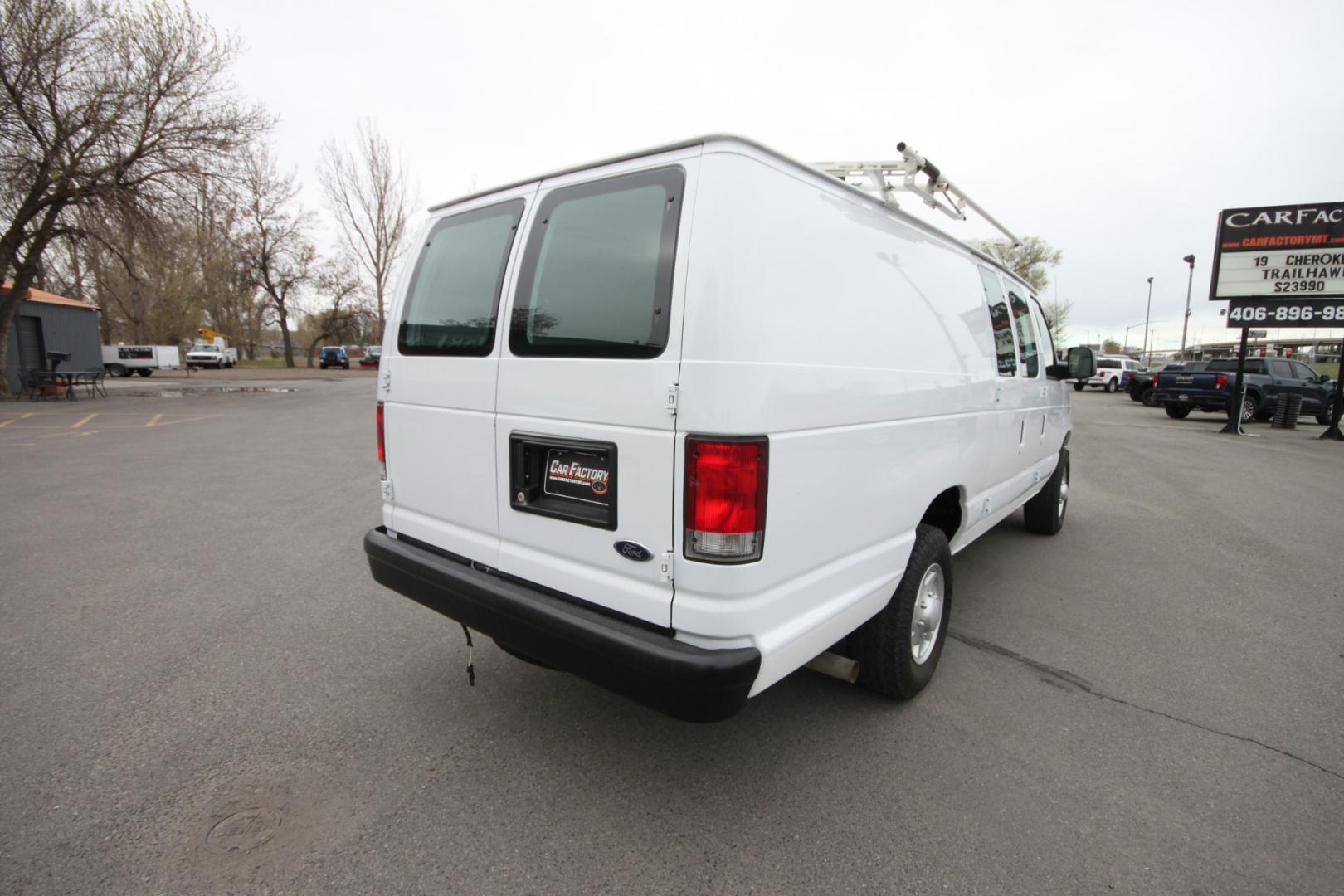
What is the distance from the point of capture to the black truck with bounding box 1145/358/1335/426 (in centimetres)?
1694

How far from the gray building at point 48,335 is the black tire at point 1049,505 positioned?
84.2ft

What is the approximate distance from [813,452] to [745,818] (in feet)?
4.26

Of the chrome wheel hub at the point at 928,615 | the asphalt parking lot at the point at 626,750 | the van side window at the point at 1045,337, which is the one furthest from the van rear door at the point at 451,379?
the van side window at the point at 1045,337

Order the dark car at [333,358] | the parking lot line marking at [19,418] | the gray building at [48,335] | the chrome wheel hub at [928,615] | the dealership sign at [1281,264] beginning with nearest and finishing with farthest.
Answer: the chrome wheel hub at [928,615]
the parking lot line marking at [19,418]
the dealership sign at [1281,264]
the gray building at [48,335]
the dark car at [333,358]

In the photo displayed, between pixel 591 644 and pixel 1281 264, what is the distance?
1880cm

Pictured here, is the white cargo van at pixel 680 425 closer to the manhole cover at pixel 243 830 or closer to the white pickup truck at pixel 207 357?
the manhole cover at pixel 243 830

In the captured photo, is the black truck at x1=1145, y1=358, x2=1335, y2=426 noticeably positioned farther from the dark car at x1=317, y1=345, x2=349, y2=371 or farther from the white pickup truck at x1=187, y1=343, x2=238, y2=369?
the white pickup truck at x1=187, y1=343, x2=238, y2=369

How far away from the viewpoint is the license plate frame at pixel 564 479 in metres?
2.21

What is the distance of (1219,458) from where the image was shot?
10.9 metres

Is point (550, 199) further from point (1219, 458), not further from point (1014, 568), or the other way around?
point (1219, 458)

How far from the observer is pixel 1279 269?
47.3 ft

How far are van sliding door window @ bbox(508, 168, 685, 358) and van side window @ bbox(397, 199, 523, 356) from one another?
0.17m

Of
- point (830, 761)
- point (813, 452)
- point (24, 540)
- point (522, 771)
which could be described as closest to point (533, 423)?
point (813, 452)

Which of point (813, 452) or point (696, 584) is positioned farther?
point (813, 452)
